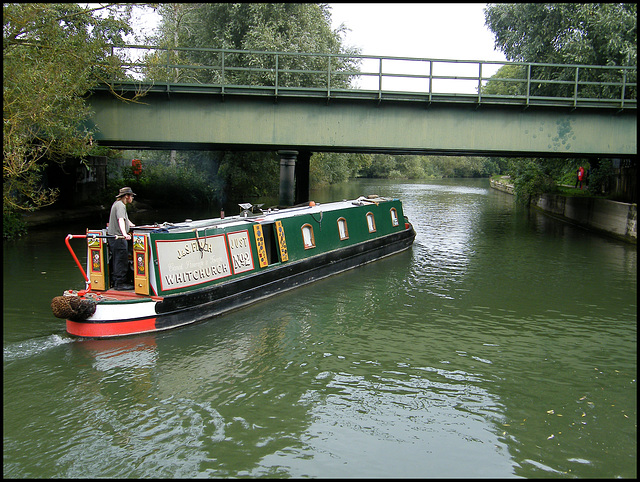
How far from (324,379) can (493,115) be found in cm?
1333

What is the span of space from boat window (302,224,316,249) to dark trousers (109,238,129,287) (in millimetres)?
4774

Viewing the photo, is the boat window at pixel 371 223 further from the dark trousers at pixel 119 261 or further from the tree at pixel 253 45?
the dark trousers at pixel 119 261

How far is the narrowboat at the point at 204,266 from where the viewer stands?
9.52 metres

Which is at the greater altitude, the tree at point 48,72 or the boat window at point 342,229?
the tree at point 48,72

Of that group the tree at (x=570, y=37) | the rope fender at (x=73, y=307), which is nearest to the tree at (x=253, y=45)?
the tree at (x=570, y=37)

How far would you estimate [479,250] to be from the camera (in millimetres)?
18984

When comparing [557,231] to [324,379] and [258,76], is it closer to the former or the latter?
[258,76]

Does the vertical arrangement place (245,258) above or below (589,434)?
above

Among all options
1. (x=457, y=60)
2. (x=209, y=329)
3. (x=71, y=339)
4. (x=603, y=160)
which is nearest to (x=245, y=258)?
(x=209, y=329)

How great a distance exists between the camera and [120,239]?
1009 cm

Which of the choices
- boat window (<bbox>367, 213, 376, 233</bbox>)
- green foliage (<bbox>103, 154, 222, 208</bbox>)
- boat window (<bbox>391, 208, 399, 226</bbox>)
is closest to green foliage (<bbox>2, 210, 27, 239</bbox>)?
green foliage (<bbox>103, 154, 222, 208</bbox>)

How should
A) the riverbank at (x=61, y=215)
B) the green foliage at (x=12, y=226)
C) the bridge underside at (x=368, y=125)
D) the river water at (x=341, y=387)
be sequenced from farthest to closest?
the riverbank at (x=61, y=215)
the bridge underside at (x=368, y=125)
the green foliage at (x=12, y=226)
the river water at (x=341, y=387)

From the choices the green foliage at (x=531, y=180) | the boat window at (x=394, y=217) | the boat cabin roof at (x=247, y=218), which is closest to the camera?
the boat cabin roof at (x=247, y=218)

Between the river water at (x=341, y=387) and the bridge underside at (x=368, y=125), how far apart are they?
628 cm
